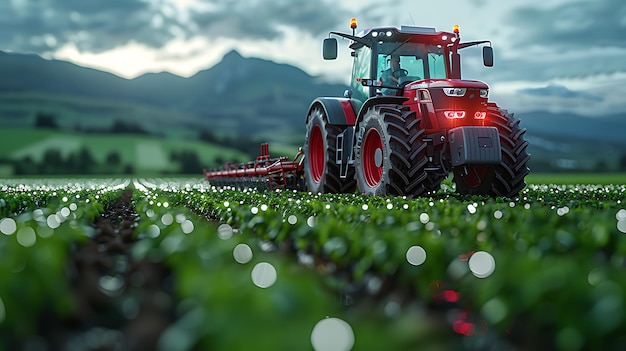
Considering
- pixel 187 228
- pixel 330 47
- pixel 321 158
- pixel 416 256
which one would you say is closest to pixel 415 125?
pixel 330 47

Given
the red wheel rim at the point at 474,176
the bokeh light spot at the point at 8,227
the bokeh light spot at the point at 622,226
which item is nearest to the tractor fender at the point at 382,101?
the red wheel rim at the point at 474,176

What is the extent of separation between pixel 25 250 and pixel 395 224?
9.91 feet

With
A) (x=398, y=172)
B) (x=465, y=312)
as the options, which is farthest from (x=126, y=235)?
(x=398, y=172)

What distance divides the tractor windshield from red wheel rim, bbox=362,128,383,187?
41.3 inches

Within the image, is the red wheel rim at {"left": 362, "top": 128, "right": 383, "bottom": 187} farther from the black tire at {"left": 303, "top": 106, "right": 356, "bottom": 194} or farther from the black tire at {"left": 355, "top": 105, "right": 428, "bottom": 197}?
the black tire at {"left": 303, "top": 106, "right": 356, "bottom": 194}

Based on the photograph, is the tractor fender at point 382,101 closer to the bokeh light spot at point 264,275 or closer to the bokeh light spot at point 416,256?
the bokeh light spot at point 416,256

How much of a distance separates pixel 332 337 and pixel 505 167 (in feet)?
28.8

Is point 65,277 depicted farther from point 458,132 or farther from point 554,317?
point 458,132

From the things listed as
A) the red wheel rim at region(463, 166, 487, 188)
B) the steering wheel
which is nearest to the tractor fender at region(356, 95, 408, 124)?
the steering wheel

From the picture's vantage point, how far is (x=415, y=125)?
10039mm

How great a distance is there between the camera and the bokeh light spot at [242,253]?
337 centimetres

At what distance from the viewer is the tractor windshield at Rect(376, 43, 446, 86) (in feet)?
38.0

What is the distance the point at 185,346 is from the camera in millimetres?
1823

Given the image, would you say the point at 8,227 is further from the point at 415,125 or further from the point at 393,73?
the point at 393,73
